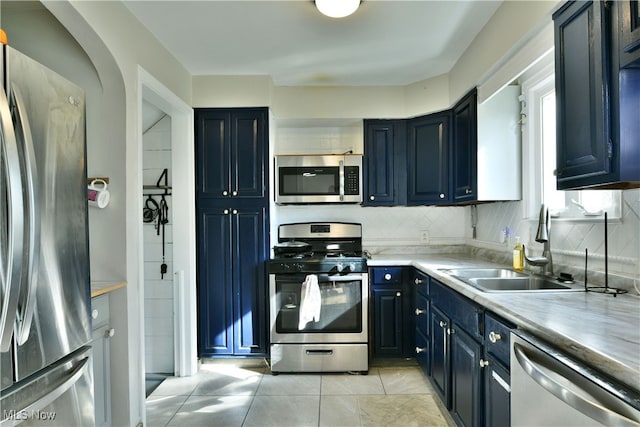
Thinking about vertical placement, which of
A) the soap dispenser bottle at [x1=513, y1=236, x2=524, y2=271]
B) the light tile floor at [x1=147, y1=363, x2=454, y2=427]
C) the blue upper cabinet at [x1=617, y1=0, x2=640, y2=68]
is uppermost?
the blue upper cabinet at [x1=617, y1=0, x2=640, y2=68]

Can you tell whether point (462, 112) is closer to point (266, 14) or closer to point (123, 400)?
point (266, 14)

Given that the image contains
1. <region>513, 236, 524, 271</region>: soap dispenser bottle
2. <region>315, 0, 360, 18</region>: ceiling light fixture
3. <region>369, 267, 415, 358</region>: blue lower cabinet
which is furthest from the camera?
<region>369, 267, 415, 358</region>: blue lower cabinet

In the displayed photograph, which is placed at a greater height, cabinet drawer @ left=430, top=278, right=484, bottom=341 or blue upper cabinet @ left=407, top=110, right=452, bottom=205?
blue upper cabinet @ left=407, top=110, right=452, bottom=205

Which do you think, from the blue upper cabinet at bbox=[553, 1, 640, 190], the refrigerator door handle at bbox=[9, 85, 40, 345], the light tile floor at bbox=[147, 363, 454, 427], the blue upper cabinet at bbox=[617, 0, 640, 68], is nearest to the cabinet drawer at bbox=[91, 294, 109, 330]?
the refrigerator door handle at bbox=[9, 85, 40, 345]

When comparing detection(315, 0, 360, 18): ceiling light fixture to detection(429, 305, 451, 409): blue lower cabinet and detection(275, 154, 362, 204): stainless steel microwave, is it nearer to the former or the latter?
detection(275, 154, 362, 204): stainless steel microwave

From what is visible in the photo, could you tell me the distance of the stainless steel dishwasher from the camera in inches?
30.3

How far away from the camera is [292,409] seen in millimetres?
2279

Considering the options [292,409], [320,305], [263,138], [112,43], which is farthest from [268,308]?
[112,43]

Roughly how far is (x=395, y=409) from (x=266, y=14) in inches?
102

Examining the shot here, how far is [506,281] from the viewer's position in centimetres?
204

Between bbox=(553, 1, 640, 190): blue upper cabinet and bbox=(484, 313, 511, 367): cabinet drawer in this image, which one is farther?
bbox=(484, 313, 511, 367): cabinet drawer

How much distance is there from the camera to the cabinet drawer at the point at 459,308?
1.56 m

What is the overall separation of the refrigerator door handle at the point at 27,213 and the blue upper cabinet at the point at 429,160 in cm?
262

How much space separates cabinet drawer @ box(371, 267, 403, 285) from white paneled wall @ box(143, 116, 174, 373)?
1.70 m
